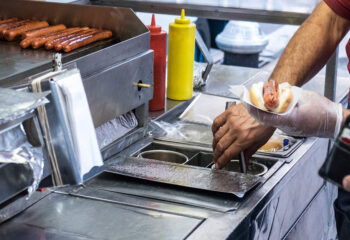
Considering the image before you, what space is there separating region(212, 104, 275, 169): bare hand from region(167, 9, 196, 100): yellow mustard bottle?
504mm

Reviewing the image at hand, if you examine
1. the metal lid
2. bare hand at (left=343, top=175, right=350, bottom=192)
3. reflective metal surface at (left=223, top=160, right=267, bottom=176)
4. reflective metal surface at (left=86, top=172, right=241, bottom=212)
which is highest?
bare hand at (left=343, top=175, right=350, bottom=192)

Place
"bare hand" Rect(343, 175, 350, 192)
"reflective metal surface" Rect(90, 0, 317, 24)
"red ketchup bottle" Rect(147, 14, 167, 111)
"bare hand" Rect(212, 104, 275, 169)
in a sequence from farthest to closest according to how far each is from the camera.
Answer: "reflective metal surface" Rect(90, 0, 317, 24) < "red ketchup bottle" Rect(147, 14, 167, 111) < "bare hand" Rect(212, 104, 275, 169) < "bare hand" Rect(343, 175, 350, 192)

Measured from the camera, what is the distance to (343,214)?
5.91 ft

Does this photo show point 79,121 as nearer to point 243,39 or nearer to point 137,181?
point 137,181

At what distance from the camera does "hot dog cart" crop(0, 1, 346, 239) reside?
1426 mm

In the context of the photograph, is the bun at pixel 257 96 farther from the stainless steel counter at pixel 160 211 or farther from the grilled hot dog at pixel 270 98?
the stainless steel counter at pixel 160 211

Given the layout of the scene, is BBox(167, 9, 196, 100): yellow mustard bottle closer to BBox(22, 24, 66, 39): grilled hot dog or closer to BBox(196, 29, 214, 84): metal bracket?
BBox(196, 29, 214, 84): metal bracket

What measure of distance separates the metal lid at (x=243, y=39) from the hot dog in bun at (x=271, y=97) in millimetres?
3479

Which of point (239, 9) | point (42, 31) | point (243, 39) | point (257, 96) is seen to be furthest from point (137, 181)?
point (243, 39)

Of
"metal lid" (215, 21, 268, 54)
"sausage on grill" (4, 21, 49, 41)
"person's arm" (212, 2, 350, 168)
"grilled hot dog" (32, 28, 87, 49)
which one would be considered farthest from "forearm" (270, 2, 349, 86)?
"metal lid" (215, 21, 268, 54)

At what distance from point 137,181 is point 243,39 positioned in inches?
136

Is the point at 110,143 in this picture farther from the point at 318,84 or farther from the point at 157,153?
the point at 318,84

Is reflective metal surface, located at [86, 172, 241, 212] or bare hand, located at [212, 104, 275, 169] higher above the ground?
bare hand, located at [212, 104, 275, 169]

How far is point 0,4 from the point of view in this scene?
2.12 m
